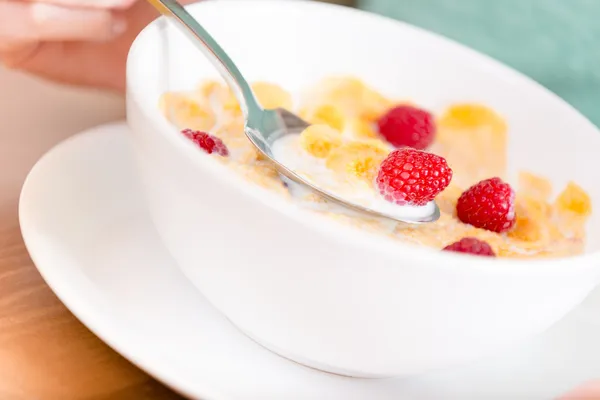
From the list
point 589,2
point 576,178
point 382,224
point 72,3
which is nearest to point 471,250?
point 382,224

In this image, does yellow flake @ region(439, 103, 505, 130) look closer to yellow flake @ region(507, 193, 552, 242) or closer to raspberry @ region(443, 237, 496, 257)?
yellow flake @ region(507, 193, 552, 242)

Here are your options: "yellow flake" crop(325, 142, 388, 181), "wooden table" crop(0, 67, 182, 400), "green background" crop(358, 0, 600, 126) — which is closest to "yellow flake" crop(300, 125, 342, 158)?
"yellow flake" crop(325, 142, 388, 181)

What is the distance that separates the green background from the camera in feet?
3.07

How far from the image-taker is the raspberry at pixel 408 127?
27.5 inches

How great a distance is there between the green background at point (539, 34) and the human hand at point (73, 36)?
38cm

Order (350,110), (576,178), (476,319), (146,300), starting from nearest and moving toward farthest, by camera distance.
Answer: (476,319) → (146,300) → (576,178) → (350,110)

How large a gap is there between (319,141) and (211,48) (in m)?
0.12

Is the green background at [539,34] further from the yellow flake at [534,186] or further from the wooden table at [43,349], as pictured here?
the wooden table at [43,349]

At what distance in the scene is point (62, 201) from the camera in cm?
59

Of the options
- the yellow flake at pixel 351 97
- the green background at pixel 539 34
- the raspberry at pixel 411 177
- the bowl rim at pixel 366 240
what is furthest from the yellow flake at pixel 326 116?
the green background at pixel 539 34

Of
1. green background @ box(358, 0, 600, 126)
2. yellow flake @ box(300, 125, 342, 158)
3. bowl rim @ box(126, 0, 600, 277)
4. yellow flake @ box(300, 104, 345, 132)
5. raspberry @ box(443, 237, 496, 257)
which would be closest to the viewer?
bowl rim @ box(126, 0, 600, 277)

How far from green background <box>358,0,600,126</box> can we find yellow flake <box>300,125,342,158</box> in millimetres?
459

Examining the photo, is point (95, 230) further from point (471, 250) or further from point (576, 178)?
point (576, 178)

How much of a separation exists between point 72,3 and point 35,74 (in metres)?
0.27
